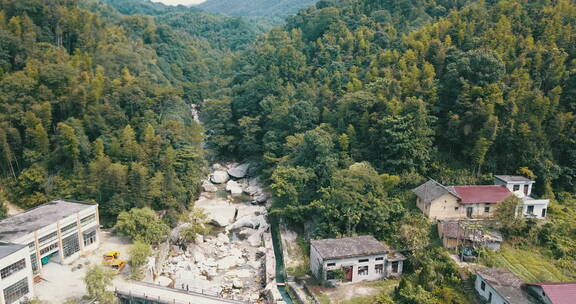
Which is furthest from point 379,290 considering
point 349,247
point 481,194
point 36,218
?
point 36,218

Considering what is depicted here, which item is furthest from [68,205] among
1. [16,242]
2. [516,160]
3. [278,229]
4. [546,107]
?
[546,107]

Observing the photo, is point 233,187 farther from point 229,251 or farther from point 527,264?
point 527,264

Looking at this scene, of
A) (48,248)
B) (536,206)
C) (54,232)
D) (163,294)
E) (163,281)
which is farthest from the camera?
(536,206)

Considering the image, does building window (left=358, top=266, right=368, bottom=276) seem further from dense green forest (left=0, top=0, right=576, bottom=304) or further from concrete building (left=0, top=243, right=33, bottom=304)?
concrete building (left=0, top=243, right=33, bottom=304)

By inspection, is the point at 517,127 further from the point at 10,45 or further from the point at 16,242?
the point at 10,45

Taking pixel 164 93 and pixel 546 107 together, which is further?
pixel 164 93

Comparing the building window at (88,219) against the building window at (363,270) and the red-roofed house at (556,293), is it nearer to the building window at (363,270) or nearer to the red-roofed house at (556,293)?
the building window at (363,270)
